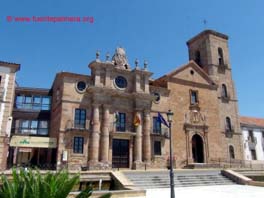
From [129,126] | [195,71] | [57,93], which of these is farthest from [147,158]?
[195,71]

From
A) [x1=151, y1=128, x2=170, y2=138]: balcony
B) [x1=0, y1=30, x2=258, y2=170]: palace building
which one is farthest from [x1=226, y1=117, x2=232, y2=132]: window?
[x1=151, y1=128, x2=170, y2=138]: balcony

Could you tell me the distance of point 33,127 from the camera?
28.3 meters

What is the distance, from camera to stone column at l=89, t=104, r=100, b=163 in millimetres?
23922

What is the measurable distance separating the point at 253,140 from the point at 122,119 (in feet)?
71.9

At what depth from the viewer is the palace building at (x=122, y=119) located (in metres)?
24.1

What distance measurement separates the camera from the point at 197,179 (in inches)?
817

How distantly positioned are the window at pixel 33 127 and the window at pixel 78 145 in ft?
20.8

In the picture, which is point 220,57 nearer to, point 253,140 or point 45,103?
point 253,140

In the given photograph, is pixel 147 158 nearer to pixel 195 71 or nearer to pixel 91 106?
pixel 91 106

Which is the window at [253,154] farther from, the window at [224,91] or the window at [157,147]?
the window at [157,147]

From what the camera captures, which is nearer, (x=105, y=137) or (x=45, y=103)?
(x=105, y=137)

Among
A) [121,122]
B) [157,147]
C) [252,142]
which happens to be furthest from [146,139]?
[252,142]

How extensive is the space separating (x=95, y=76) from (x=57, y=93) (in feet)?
15.5

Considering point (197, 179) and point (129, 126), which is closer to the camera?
point (197, 179)
